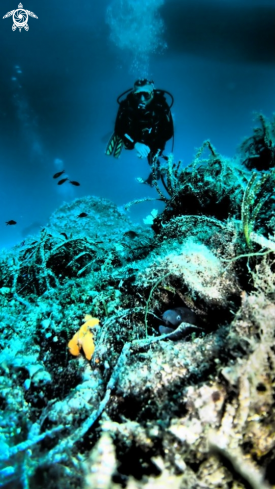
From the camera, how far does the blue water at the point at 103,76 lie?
20.4 m

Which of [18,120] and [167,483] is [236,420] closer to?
[167,483]

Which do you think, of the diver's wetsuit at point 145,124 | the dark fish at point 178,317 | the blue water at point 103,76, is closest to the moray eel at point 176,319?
the dark fish at point 178,317

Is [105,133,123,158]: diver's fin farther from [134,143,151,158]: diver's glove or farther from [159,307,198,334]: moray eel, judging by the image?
[159,307,198,334]: moray eel

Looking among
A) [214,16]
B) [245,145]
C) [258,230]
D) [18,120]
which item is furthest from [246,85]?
[258,230]

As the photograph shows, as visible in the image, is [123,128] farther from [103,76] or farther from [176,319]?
[103,76]

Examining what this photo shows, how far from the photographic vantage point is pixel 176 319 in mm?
1676

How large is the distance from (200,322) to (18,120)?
70.8 m

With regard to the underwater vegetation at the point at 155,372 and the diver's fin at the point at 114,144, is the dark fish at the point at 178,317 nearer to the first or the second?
the underwater vegetation at the point at 155,372

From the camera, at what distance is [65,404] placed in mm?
1352

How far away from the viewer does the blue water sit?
20.4 m

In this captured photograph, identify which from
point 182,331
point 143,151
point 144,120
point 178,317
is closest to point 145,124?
point 144,120

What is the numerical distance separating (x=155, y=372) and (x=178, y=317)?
0.46m

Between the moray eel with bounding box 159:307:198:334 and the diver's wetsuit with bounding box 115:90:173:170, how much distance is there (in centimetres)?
746

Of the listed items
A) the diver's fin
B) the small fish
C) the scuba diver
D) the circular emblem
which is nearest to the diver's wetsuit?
the scuba diver
